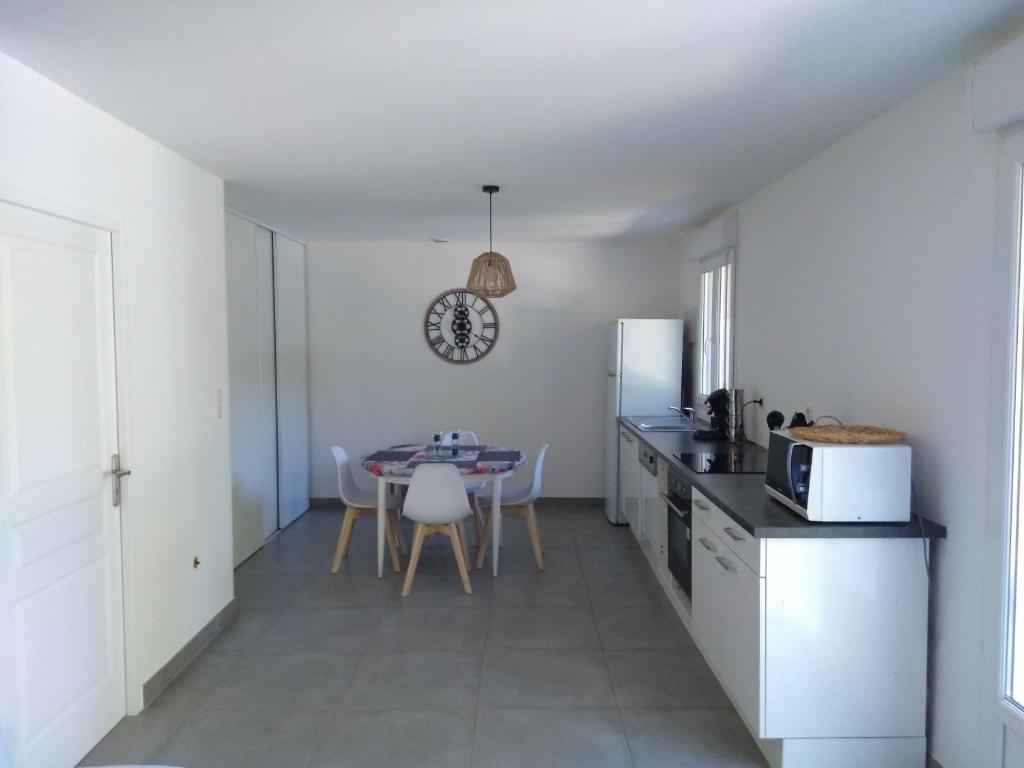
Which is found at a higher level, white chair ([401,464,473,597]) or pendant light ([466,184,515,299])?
pendant light ([466,184,515,299])

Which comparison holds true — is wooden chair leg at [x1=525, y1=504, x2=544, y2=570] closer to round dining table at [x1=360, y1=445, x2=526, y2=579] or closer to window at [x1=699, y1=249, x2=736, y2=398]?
round dining table at [x1=360, y1=445, x2=526, y2=579]

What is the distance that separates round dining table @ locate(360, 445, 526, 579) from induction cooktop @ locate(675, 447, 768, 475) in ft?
4.12

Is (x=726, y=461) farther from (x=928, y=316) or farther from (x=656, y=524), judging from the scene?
(x=928, y=316)

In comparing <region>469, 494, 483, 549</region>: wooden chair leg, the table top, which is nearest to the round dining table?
the table top

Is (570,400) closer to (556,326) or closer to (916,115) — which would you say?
(556,326)

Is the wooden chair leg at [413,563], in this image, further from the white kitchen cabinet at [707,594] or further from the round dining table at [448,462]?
the white kitchen cabinet at [707,594]

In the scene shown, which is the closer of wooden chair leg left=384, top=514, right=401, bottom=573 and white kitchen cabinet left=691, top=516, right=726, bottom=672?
white kitchen cabinet left=691, top=516, right=726, bottom=672

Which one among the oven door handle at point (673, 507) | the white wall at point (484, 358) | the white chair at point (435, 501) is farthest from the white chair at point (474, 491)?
the oven door handle at point (673, 507)

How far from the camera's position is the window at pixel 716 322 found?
16.0 ft

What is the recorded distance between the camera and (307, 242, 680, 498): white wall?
21.1 ft

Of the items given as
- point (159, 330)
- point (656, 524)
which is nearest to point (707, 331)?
point (656, 524)

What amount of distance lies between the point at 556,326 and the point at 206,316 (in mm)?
3433

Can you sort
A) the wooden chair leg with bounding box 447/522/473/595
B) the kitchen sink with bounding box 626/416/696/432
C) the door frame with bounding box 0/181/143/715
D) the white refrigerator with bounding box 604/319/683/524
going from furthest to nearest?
the white refrigerator with bounding box 604/319/683/524 < the kitchen sink with bounding box 626/416/696/432 < the wooden chair leg with bounding box 447/522/473/595 < the door frame with bounding box 0/181/143/715

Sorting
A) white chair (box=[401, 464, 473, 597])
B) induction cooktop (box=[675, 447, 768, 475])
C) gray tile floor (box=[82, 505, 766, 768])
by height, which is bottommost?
gray tile floor (box=[82, 505, 766, 768])
